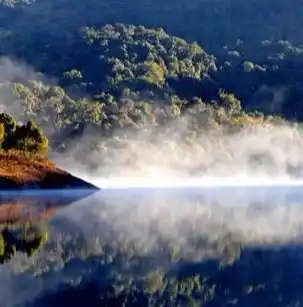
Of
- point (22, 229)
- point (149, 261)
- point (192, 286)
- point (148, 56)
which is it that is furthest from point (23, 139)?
point (148, 56)

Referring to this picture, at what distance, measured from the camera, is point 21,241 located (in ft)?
51.3

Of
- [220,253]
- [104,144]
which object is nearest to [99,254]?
[220,253]

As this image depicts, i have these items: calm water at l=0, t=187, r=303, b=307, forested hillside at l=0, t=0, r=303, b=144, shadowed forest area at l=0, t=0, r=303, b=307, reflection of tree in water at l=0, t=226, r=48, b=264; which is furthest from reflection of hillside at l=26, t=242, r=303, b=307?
forested hillside at l=0, t=0, r=303, b=144

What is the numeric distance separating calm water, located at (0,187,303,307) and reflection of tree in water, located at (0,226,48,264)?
0.07ft

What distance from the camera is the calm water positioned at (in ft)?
34.2

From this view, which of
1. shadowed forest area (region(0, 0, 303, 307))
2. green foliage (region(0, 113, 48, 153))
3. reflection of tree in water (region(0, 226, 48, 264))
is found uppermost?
shadowed forest area (region(0, 0, 303, 307))

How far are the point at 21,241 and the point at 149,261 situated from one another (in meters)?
3.31

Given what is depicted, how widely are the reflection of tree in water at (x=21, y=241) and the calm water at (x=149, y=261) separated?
0.02 metres

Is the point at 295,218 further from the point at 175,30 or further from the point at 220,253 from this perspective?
the point at 175,30

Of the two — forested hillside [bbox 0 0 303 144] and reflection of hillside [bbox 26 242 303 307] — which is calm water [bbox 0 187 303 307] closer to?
reflection of hillside [bbox 26 242 303 307]

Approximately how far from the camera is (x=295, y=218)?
22844 millimetres

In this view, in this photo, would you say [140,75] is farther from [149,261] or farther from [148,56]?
[149,261]

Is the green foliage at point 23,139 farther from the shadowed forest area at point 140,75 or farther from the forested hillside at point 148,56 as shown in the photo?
the forested hillside at point 148,56

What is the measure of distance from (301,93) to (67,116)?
3263cm
